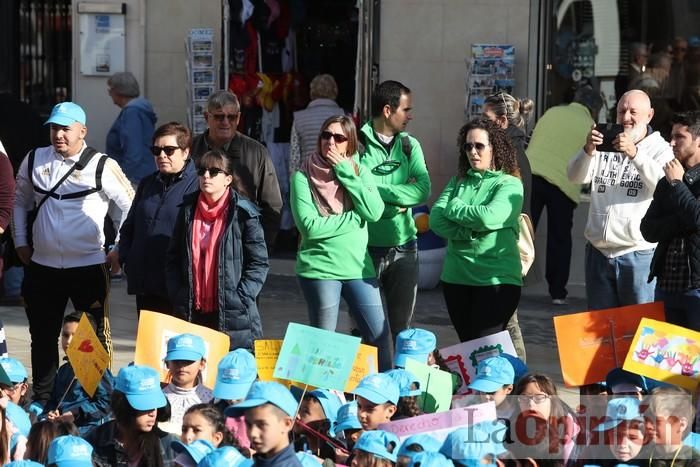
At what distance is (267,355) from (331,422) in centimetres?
60

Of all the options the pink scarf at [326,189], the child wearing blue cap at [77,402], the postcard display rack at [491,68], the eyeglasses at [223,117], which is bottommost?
the child wearing blue cap at [77,402]

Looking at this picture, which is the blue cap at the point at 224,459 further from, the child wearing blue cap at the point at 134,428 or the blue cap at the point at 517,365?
the blue cap at the point at 517,365

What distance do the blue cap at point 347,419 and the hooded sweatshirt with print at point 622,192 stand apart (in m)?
2.06

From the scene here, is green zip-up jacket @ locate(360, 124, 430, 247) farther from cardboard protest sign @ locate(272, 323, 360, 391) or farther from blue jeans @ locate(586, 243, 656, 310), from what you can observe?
cardboard protest sign @ locate(272, 323, 360, 391)

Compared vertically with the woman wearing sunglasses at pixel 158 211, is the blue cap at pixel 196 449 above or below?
below

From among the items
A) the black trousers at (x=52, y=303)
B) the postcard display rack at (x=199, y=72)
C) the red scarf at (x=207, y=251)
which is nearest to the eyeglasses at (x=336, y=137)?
the red scarf at (x=207, y=251)

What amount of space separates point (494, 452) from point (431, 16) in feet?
25.3

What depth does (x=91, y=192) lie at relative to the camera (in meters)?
8.20

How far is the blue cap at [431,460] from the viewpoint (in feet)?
17.4

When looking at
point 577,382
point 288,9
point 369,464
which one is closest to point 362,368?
point 577,382

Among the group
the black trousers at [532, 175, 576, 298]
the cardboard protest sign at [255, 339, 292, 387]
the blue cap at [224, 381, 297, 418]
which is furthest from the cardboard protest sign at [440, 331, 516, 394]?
the black trousers at [532, 175, 576, 298]

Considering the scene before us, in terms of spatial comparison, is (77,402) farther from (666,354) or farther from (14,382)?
(666,354)

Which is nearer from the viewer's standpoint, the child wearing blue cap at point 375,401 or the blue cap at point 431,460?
the blue cap at point 431,460

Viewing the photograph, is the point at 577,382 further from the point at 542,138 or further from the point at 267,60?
the point at 267,60
